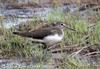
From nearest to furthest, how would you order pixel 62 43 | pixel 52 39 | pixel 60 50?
pixel 60 50
pixel 52 39
pixel 62 43

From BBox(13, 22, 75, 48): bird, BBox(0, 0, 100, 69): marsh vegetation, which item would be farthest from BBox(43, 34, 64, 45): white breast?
BBox(0, 0, 100, 69): marsh vegetation

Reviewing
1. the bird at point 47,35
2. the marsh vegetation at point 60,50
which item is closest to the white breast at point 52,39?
the bird at point 47,35

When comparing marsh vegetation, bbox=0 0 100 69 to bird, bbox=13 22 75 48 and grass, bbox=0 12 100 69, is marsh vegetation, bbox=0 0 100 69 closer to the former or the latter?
grass, bbox=0 12 100 69

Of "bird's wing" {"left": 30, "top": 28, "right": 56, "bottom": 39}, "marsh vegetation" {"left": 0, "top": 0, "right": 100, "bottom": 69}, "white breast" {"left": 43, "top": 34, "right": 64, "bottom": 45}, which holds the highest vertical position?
"bird's wing" {"left": 30, "top": 28, "right": 56, "bottom": 39}

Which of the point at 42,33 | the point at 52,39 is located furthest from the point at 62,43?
the point at 42,33

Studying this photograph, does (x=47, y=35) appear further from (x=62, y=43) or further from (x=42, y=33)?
(x=62, y=43)

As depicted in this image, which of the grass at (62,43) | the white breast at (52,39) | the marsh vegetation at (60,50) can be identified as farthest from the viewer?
the white breast at (52,39)

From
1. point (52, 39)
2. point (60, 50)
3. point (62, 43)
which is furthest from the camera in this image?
point (62, 43)

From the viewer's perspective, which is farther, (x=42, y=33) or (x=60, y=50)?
(x=42, y=33)

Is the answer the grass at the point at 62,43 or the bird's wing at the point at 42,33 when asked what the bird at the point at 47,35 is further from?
the grass at the point at 62,43

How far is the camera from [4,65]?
8547mm

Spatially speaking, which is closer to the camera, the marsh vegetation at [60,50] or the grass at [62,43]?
the marsh vegetation at [60,50]

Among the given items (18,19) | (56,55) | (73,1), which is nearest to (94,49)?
(56,55)

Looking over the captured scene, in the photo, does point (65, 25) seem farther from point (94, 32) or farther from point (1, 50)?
point (1, 50)
